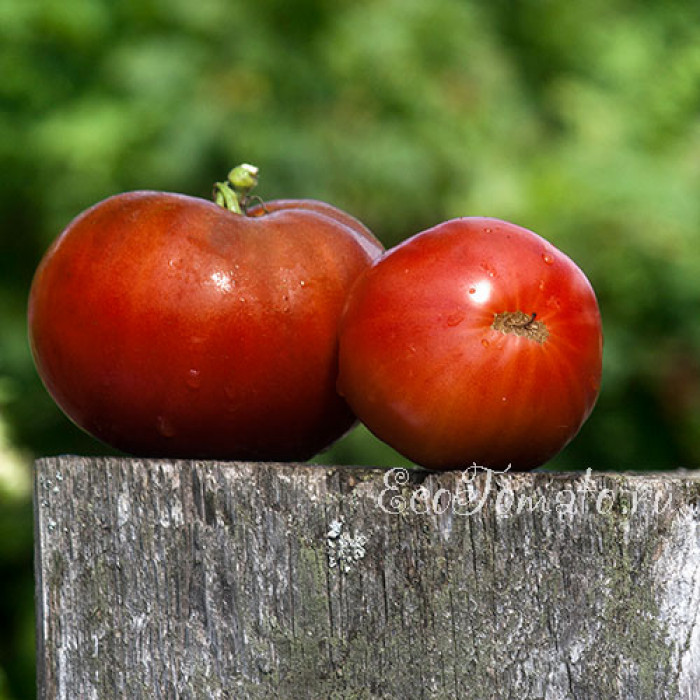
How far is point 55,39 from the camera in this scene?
470 centimetres

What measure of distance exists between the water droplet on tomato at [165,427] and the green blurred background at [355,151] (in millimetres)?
2597

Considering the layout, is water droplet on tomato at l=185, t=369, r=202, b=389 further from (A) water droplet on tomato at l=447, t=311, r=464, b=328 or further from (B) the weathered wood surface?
(A) water droplet on tomato at l=447, t=311, r=464, b=328

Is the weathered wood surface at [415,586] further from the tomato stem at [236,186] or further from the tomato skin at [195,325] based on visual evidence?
the tomato stem at [236,186]

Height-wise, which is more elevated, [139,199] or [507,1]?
[507,1]

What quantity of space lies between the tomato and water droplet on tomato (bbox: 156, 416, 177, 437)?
25cm

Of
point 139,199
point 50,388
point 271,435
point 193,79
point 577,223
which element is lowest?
point 271,435

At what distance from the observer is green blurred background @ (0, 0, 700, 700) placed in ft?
14.1

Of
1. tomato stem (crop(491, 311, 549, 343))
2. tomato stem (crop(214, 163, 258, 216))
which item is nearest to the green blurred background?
tomato stem (crop(214, 163, 258, 216))

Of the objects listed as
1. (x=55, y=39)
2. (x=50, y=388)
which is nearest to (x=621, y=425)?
(x=55, y=39)

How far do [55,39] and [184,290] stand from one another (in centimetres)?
356

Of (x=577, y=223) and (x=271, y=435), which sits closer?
(x=271, y=435)

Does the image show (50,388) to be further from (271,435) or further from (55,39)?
(55,39)

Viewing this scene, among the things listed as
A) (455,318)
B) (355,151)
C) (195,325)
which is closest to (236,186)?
(195,325)

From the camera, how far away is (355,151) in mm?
4430
